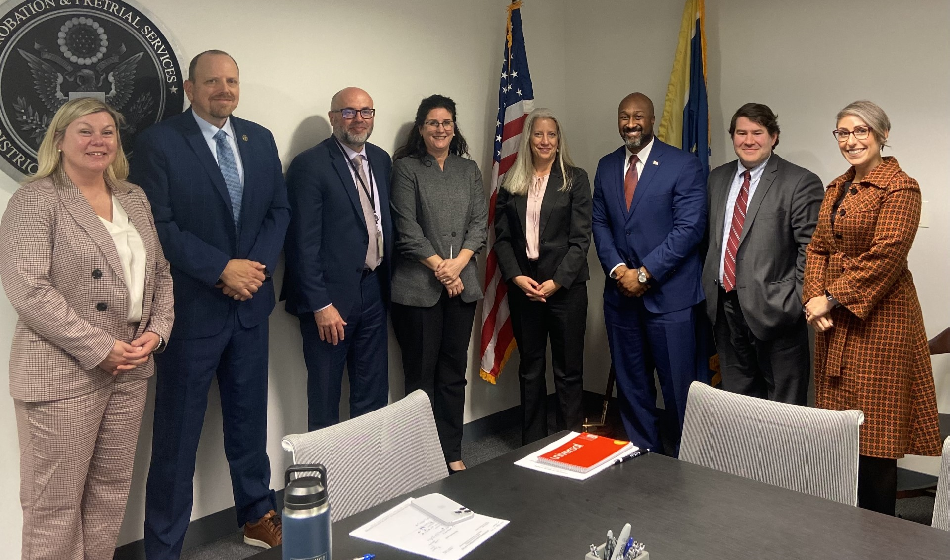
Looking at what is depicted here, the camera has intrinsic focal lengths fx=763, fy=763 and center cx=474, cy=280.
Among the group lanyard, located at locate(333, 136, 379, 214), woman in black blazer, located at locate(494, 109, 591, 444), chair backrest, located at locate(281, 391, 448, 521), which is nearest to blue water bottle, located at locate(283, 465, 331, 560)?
chair backrest, located at locate(281, 391, 448, 521)

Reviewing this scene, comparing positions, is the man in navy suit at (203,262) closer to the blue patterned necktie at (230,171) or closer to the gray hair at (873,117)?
the blue patterned necktie at (230,171)

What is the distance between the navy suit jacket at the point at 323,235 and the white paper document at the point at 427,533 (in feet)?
6.08

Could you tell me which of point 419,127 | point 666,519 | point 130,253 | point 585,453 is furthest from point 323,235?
point 666,519

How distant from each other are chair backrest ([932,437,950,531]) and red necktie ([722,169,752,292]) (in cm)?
189

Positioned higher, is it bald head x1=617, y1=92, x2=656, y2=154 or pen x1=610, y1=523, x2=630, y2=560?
bald head x1=617, y1=92, x2=656, y2=154

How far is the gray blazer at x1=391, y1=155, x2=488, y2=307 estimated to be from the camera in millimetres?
3709

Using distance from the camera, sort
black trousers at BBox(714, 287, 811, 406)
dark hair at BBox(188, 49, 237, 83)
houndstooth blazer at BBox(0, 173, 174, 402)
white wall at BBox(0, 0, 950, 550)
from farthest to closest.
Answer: black trousers at BBox(714, 287, 811, 406), white wall at BBox(0, 0, 950, 550), dark hair at BBox(188, 49, 237, 83), houndstooth blazer at BBox(0, 173, 174, 402)

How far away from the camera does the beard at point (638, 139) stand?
13.0ft

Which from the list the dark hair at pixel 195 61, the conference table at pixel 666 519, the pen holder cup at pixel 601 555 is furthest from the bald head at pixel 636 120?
the pen holder cup at pixel 601 555

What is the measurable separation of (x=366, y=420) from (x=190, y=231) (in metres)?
1.37

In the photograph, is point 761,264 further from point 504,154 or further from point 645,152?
point 504,154

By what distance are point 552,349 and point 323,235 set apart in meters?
1.44

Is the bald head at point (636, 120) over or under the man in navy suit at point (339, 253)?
over

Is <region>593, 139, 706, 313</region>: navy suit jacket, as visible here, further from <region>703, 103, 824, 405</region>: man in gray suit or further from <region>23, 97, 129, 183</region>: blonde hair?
<region>23, 97, 129, 183</region>: blonde hair
